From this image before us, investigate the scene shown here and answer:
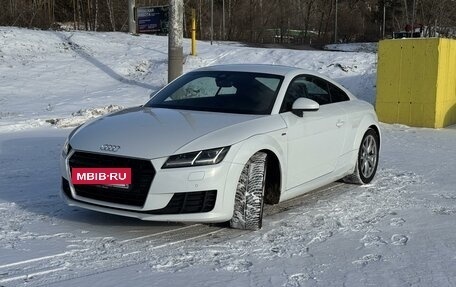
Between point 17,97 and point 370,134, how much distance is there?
11.0m

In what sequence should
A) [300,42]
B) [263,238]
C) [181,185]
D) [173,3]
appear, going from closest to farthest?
[181,185] → [263,238] → [173,3] → [300,42]

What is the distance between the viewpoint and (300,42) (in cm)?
4194

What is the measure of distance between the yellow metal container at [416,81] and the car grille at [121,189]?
8.70 m

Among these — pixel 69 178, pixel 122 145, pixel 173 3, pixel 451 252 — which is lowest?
pixel 451 252

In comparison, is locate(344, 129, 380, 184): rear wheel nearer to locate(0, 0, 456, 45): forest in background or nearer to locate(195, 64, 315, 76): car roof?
locate(195, 64, 315, 76): car roof

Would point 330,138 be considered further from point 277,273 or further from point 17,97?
point 17,97

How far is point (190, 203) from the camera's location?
4535mm

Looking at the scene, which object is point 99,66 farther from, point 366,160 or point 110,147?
point 110,147

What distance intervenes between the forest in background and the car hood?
2620 centimetres

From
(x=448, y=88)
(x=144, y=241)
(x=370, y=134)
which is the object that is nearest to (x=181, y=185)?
(x=144, y=241)

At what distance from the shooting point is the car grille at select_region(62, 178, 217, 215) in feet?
14.8

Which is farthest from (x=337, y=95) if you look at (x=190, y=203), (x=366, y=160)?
(x=190, y=203)

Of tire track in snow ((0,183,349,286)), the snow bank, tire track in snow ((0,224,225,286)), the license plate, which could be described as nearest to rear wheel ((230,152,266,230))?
tire track in snow ((0,183,349,286))

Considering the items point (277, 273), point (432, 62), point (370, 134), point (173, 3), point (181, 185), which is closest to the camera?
point (277, 273)
